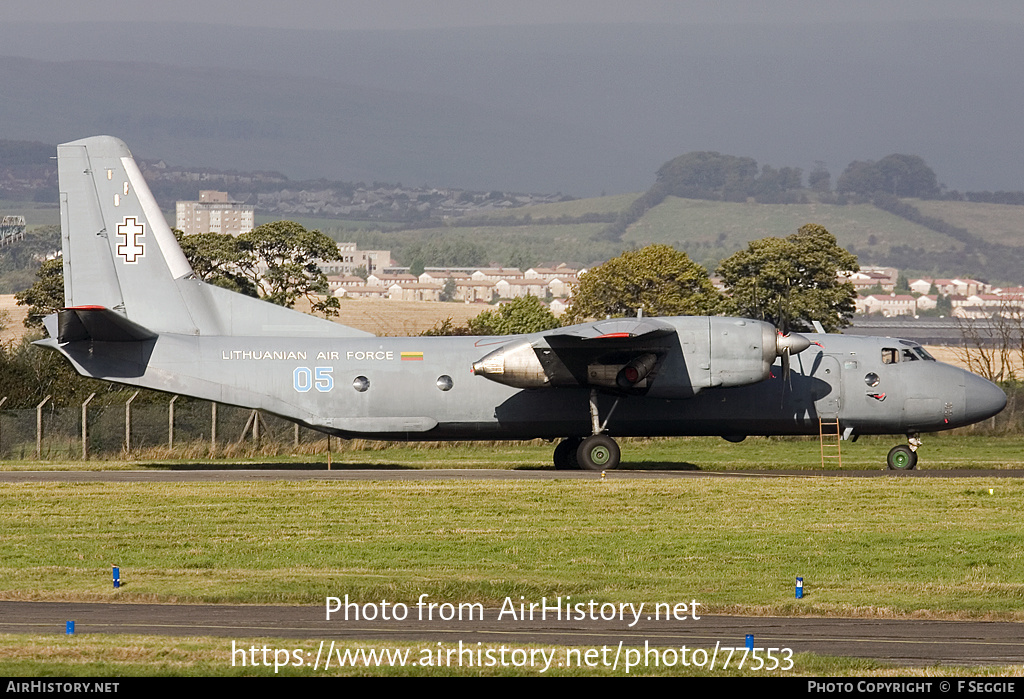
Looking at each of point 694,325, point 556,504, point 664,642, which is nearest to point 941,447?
point 694,325

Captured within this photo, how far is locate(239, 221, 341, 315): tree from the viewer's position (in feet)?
261

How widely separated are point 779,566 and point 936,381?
1398 centimetres

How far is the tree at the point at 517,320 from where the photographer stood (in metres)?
59.6

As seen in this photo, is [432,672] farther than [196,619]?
No

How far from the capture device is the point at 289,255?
8212 cm

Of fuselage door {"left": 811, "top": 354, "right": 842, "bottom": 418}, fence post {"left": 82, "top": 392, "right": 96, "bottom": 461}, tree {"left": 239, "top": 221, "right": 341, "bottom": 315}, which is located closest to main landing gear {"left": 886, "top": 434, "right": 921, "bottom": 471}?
fuselage door {"left": 811, "top": 354, "right": 842, "bottom": 418}

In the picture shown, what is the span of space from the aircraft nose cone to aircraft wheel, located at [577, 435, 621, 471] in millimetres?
8402

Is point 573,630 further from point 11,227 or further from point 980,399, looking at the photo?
point 11,227

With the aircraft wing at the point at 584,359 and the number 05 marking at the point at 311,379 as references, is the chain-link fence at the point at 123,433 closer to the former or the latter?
the number 05 marking at the point at 311,379

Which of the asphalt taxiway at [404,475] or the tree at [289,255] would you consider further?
the tree at [289,255]

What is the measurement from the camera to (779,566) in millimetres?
17375

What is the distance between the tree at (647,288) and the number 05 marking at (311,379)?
133 feet

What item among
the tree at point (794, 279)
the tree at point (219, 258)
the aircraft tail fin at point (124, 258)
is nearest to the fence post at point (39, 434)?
the aircraft tail fin at point (124, 258)
